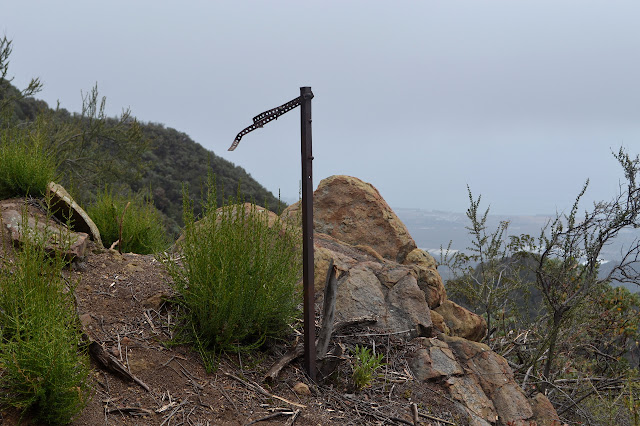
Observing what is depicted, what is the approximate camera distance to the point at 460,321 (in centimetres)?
671

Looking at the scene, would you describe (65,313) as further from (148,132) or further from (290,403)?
(148,132)

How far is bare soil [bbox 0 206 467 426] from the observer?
3.84 metres

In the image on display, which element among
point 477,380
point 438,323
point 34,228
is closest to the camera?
point 34,228

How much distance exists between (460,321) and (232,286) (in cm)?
341

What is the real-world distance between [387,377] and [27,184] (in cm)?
441

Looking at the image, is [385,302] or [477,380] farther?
[385,302]

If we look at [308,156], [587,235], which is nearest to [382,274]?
[308,156]

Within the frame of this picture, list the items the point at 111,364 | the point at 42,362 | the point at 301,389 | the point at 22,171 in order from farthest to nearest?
the point at 22,171
the point at 301,389
the point at 111,364
the point at 42,362

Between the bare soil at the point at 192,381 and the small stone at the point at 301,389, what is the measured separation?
25 millimetres

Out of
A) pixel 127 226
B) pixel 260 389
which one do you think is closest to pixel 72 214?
pixel 127 226

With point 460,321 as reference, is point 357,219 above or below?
above

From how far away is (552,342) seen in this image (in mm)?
7180

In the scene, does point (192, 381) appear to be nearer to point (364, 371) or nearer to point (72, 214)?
point (364, 371)

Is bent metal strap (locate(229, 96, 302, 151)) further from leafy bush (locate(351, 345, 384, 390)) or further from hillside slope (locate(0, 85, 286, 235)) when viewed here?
hillside slope (locate(0, 85, 286, 235))
